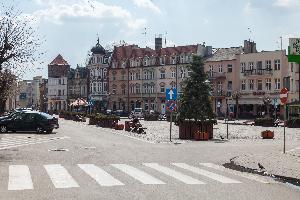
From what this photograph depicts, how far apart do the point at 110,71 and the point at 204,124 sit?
70.6 m

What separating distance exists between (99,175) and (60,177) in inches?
41.1

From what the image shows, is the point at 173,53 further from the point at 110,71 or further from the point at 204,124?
the point at 204,124

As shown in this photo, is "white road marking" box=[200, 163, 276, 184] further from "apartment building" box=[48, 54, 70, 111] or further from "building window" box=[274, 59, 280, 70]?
"apartment building" box=[48, 54, 70, 111]

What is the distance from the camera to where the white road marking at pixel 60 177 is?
38.9ft

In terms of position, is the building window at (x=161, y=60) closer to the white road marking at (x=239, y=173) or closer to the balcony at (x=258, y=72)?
the balcony at (x=258, y=72)

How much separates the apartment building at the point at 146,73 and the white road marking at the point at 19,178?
69.6 metres

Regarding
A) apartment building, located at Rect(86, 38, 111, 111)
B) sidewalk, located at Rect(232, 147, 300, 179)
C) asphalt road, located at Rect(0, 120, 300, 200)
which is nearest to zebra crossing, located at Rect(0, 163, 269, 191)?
asphalt road, located at Rect(0, 120, 300, 200)

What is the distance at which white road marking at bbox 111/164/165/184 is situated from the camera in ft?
40.8

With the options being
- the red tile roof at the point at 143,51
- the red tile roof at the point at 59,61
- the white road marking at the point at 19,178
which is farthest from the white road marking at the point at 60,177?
the red tile roof at the point at 59,61

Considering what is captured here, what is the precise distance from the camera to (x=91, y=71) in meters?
105

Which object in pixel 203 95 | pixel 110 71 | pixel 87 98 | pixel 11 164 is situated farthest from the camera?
pixel 87 98

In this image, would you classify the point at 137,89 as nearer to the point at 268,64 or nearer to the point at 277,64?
the point at 268,64

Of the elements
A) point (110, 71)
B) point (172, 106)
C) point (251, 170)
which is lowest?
point (251, 170)

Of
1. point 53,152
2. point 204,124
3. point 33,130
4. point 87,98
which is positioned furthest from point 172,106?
point 87,98
